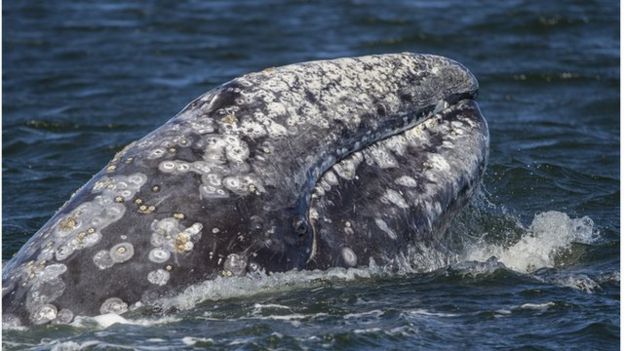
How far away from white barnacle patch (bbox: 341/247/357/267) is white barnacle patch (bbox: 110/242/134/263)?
1.29m

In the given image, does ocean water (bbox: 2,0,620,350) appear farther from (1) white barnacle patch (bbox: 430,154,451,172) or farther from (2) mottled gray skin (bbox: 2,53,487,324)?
(1) white barnacle patch (bbox: 430,154,451,172)

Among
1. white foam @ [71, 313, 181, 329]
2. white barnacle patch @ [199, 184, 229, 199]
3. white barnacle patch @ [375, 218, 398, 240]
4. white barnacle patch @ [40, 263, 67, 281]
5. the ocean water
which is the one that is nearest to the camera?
white foam @ [71, 313, 181, 329]

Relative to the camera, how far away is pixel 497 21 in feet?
69.8

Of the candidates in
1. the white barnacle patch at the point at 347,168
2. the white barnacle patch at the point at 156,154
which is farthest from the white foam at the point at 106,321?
the white barnacle patch at the point at 347,168

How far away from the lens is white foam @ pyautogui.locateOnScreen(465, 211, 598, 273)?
9125 mm

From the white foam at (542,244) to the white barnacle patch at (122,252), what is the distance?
8.81ft

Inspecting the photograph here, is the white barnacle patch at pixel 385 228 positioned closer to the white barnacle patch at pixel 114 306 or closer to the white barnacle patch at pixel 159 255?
the white barnacle patch at pixel 159 255

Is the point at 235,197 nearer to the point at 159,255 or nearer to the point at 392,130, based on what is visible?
the point at 159,255

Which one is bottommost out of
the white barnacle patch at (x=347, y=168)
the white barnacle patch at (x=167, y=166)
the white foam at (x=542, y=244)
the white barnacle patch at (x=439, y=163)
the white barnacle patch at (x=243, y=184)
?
the white foam at (x=542, y=244)

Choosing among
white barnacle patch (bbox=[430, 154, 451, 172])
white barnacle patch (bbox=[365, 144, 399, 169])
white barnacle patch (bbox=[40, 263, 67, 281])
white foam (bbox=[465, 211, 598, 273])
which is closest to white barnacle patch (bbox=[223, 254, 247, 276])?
white barnacle patch (bbox=[40, 263, 67, 281])

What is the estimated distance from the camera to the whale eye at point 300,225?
7.51 meters

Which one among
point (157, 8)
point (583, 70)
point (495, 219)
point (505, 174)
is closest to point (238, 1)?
point (157, 8)

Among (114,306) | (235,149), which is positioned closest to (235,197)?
(235,149)

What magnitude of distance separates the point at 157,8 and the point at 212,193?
1594cm
